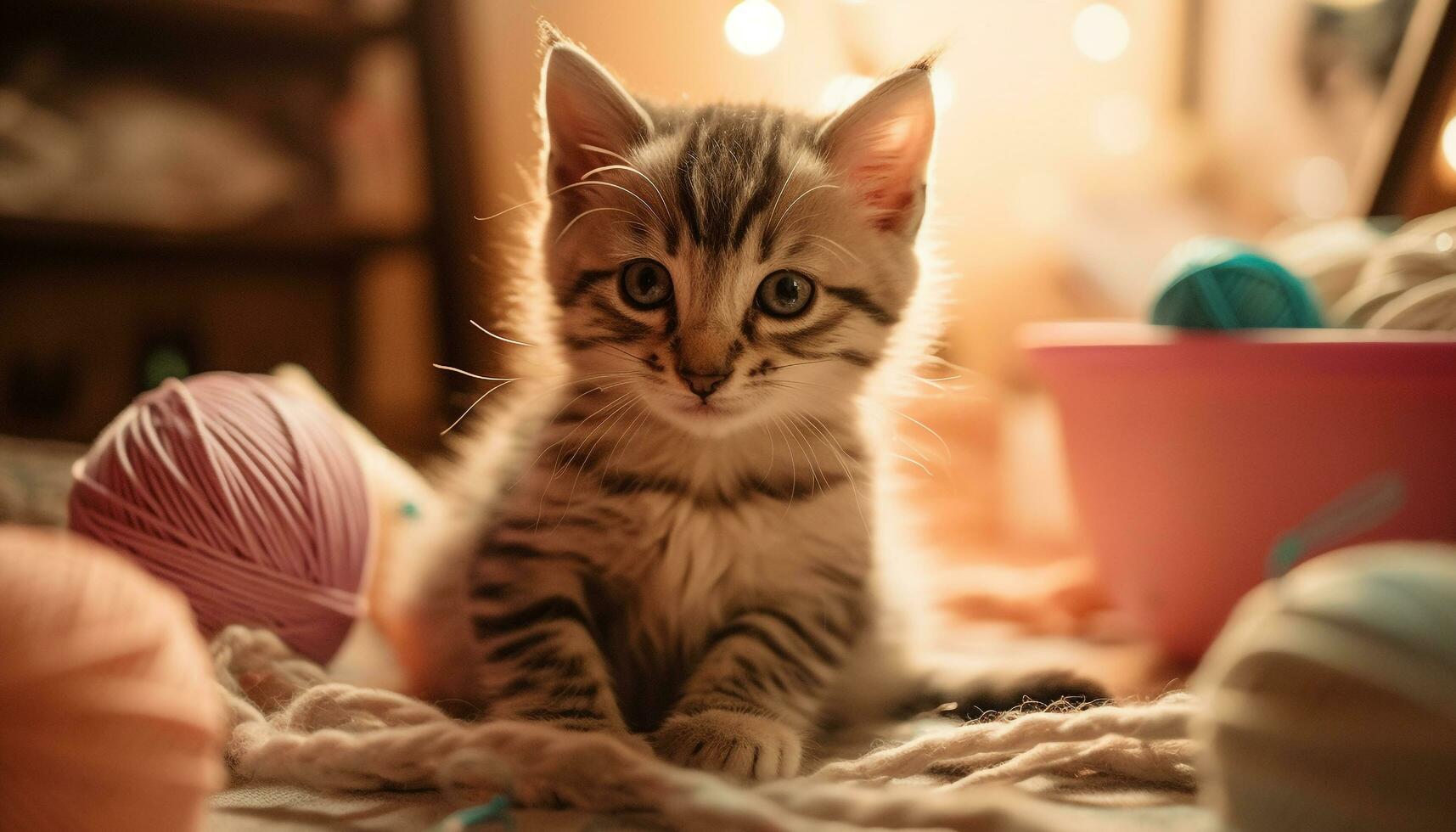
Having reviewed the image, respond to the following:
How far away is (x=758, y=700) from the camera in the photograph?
0.86 metres

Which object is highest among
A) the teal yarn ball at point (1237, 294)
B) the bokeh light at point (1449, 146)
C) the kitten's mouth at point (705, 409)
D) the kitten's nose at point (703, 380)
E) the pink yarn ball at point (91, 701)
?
the bokeh light at point (1449, 146)

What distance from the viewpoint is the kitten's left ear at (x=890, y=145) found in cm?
92

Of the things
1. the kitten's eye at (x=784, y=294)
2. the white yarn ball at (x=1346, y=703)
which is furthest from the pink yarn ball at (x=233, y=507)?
the white yarn ball at (x=1346, y=703)

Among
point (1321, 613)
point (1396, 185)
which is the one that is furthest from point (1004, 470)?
point (1321, 613)

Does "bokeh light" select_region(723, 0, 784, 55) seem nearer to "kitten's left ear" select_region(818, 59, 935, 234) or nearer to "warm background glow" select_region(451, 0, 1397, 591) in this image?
"warm background glow" select_region(451, 0, 1397, 591)

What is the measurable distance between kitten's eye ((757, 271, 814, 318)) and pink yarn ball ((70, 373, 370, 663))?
1.45 ft

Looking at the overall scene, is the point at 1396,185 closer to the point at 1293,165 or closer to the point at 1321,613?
the point at 1293,165

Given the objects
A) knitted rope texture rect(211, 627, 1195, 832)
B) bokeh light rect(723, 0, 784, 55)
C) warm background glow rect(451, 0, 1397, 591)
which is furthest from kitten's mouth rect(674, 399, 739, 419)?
warm background glow rect(451, 0, 1397, 591)

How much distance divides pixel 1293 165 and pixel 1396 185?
31.5 inches

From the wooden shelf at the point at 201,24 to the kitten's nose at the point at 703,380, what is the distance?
1.63 metres

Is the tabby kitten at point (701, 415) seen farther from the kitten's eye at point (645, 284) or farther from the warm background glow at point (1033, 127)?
the warm background glow at point (1033, 127)

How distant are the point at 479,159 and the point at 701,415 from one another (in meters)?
1.52

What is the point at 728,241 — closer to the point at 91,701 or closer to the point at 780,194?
the point at 780,194

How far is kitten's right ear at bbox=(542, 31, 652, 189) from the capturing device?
917mm
